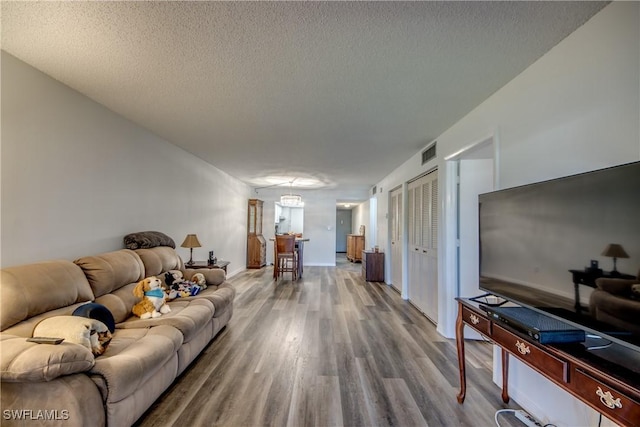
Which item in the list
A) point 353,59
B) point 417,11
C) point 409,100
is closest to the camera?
point 417,11

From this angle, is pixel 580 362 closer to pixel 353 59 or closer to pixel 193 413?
pixel 353 59

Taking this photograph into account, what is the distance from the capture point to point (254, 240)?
785 cm

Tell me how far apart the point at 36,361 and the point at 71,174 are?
1774 mm

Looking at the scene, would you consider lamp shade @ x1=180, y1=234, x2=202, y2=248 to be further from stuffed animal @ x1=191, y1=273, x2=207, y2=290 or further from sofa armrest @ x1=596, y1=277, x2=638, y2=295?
sofa armrest @ x1=596, y1=277, x2=638, y2=295

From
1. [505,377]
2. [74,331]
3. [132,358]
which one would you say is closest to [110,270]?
[74,331]

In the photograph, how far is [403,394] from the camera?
6.84 feet

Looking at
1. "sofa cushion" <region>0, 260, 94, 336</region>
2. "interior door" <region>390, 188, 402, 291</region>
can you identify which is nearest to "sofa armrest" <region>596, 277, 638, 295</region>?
"sofa cushion" <region>0, 260, 94, 336</region>

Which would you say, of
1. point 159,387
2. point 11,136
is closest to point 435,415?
point 159,387

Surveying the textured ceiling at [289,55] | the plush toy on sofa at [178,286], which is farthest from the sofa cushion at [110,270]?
the textured ceiling at [289,55]

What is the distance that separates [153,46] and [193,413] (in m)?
2.49

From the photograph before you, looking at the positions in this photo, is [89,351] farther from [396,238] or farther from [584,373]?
[396,238]

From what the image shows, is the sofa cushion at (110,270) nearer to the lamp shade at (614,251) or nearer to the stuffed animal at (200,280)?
the stuffed animal at (200,280)

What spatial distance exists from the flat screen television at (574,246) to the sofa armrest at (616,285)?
0.5 inches

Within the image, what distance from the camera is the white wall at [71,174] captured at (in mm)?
1943
